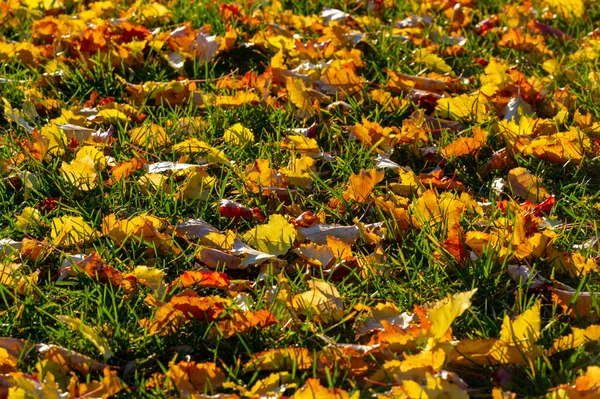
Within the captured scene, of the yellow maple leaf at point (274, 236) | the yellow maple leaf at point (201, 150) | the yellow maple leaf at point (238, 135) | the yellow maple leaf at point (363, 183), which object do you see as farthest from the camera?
the yellow maple leaf at point (238, 135)

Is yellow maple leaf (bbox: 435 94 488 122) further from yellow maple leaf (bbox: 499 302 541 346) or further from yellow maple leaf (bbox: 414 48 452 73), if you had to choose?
yellow maple leaf (bbox: 499 302 541 346)

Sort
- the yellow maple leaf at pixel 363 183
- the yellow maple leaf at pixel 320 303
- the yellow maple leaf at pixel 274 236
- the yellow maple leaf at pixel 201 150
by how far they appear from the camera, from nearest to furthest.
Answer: the yellow maple leaf at pixel 320 303 < the yellow maple leaf at pixel 274 236 < the yellow maple leaf at pixel 363 183 < the yellow maple leaf at pixel 201 150

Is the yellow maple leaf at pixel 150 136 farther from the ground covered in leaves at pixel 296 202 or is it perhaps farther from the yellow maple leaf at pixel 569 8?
the yellow maple leaf at pixel 569 8

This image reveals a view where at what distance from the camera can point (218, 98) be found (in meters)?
3.26

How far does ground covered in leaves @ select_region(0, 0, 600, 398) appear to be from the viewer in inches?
78.5

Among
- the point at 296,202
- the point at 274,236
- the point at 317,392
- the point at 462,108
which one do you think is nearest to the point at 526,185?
the point at 462,108

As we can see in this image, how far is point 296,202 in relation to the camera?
2.73 m

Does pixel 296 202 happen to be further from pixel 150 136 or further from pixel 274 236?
pixel 150 136

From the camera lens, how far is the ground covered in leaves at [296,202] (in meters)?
1.99

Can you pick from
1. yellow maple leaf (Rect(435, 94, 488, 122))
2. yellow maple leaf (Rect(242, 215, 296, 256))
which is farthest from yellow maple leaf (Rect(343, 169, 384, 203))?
yellow maple leaf (Rect(435, 94, 488, 122))

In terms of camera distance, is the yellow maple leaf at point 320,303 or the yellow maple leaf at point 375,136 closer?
the yellow maple leaf at point 320,303

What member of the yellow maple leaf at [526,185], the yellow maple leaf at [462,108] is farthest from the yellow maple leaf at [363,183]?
the yellow maple leaf at [462,108]

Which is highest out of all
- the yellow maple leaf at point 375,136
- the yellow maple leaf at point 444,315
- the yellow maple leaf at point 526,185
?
the yellow maple leaf at point 444,315

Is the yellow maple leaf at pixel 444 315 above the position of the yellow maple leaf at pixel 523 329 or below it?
above
